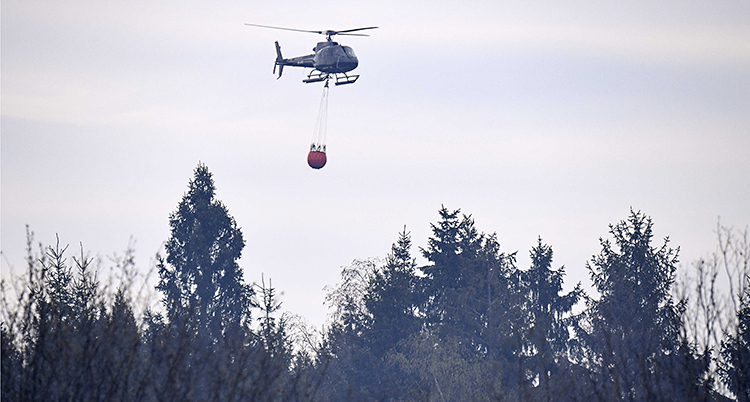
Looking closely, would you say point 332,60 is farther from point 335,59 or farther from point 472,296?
point 472,296

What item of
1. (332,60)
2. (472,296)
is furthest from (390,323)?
(332,60)

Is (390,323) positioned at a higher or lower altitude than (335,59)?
lower

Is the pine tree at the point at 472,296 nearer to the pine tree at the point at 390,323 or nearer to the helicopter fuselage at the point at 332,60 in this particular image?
the pine tree at the point at 390,323

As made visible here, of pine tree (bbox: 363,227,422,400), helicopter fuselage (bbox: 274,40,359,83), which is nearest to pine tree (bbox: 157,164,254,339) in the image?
pine tree (bbox: 363,227,422,400)

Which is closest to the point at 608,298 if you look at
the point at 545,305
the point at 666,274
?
the point at 666,274

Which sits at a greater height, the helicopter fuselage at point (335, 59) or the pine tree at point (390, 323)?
the helicopter fuselage at point (335, 59)

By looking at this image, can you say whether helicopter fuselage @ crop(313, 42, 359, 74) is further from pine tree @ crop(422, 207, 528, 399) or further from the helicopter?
pine tree @ crop(422, 207, 528, 399)

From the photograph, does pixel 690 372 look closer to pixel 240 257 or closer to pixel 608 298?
pixel 608 298

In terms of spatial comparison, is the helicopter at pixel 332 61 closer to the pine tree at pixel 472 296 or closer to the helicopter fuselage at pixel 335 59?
the helicopter fuselage at pixel 335 59

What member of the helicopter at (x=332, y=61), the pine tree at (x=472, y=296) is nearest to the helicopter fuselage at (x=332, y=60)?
the helicopter at (x=332, y=61)

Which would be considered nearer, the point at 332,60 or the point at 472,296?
the point at 332,60

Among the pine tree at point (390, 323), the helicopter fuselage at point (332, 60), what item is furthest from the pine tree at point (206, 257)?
the helicopter fuselage at point (332, 60)

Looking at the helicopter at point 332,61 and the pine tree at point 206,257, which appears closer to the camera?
the helicopter at point 332,61

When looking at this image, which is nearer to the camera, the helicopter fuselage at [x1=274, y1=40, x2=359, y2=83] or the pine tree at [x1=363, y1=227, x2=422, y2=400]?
the helicopter fuselage at [x1=274, y1=40, x2=359, y2=83]
